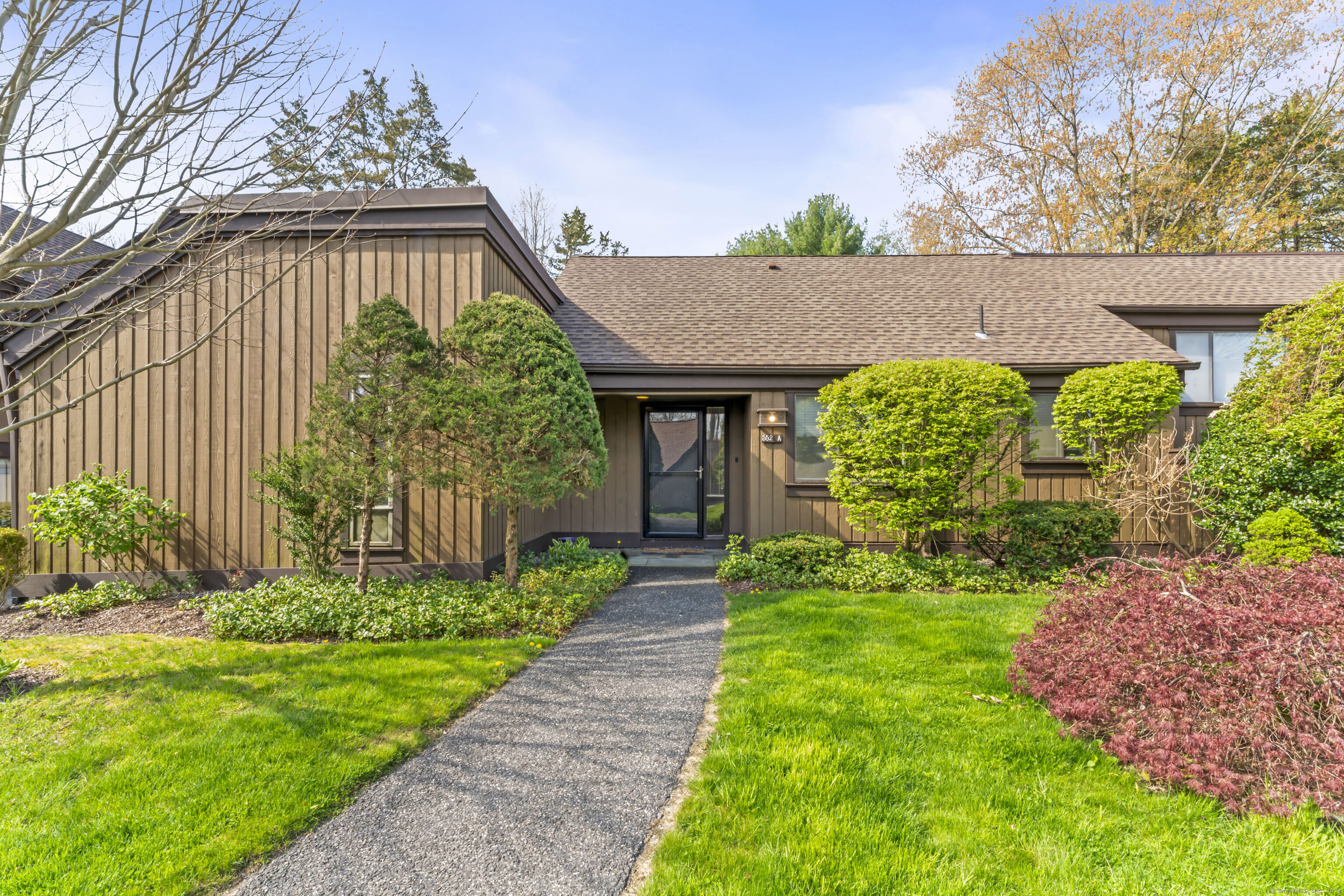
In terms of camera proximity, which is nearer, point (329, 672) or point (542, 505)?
point (329, 672)

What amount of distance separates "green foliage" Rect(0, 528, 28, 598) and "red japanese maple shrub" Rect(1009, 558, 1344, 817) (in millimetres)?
9223

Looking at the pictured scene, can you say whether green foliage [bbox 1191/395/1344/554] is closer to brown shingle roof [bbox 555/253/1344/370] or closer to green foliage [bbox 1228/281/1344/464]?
green foliage [bbox 1228/281/1344/464]

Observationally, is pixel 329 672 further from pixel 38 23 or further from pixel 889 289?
pixel 889 289

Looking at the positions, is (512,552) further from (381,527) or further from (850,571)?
→ (850,571)

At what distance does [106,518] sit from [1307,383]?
42.3ft

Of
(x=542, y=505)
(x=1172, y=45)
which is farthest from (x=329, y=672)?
(x=1172, y=45)

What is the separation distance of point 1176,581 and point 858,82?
819cm

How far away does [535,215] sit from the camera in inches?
958

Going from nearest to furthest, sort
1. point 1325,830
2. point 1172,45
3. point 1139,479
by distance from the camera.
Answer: point 1325,830 → point 1139,479 → point 1172,45

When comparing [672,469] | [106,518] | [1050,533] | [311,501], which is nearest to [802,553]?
[1050,533]

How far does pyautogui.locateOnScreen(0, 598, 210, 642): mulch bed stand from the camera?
4.98m

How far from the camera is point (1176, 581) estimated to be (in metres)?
3.08

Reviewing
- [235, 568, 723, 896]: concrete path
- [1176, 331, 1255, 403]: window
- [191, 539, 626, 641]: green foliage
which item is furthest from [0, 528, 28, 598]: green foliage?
[1176, 331, 1255, 403]: window

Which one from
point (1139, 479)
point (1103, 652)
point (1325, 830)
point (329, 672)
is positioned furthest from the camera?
point (1139, 479)
